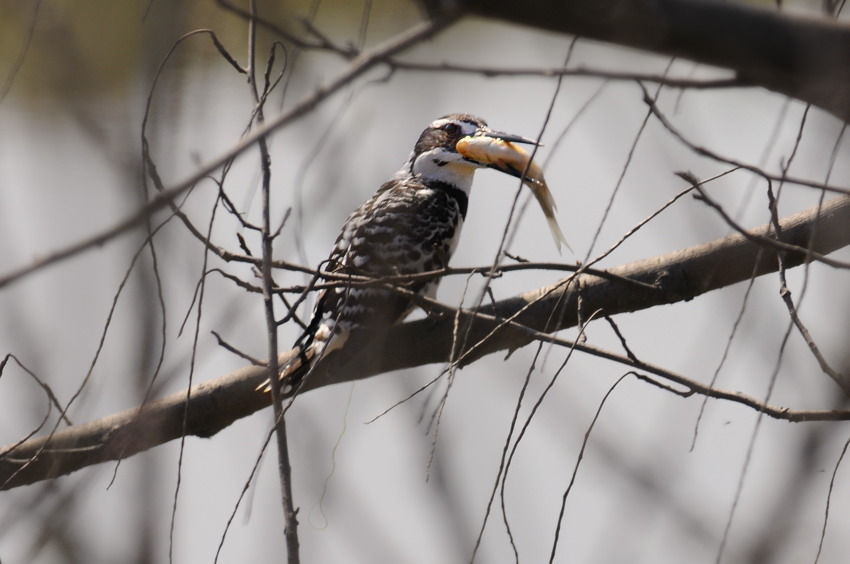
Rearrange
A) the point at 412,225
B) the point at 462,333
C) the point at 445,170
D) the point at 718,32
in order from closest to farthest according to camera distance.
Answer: the point at 718,32, the point at 462,333, the point at 412,225, the point at 445,170

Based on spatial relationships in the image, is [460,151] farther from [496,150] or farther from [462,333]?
[462,333]

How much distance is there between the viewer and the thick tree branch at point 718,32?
1.08m

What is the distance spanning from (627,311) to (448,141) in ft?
6.66

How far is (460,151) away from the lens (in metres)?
4.74

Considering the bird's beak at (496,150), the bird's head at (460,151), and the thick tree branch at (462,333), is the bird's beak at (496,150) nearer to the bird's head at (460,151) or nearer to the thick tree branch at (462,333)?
the bird's head at (460,151)

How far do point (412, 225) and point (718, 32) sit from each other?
3.19 metres

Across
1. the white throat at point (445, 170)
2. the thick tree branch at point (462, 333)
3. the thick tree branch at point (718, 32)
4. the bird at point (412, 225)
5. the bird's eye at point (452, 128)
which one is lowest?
the thick tree branch at point (718, 32)

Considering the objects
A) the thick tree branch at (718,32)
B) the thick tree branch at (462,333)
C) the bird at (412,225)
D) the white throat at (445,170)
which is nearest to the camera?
the thick tree branch at (718,32)

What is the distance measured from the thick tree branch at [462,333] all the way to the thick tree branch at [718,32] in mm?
1689

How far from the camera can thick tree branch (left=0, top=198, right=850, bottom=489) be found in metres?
2.90

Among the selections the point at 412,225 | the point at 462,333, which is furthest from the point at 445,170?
the point at 462,333

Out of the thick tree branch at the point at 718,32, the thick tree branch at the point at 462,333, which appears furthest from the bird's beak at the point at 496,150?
the thick tree branch at the point at 718,32

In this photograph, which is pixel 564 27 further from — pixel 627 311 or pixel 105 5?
pixel 105 5

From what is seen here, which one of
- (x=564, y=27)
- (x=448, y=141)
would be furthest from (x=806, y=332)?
(x=448, y=141)
